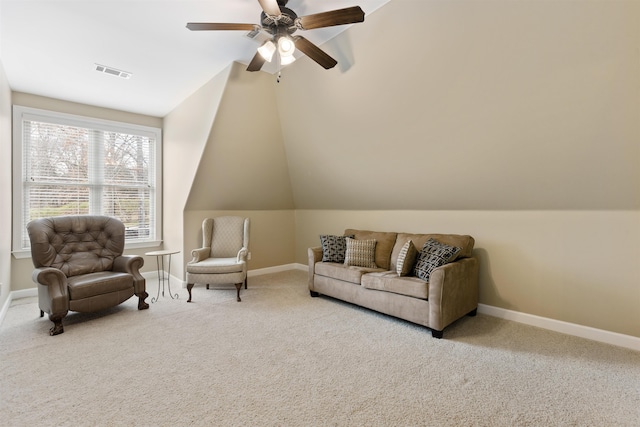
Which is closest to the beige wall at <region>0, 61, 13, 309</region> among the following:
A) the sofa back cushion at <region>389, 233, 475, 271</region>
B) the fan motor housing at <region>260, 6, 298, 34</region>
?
the fan motor housing at <region>260, 6, 298, 34</region>

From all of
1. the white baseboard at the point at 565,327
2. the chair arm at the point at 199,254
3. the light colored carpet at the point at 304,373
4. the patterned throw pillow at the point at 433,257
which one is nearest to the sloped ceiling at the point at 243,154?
the chair arm at the point at 199,254

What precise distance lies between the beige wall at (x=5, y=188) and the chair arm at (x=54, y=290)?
28.2 inches

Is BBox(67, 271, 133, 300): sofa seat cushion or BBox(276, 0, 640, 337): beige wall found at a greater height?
BBox(276, 0, 640, 337): beige wall

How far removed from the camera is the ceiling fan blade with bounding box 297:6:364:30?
1933 mm

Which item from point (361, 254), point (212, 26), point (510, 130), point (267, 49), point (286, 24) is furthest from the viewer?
point (361, 254)

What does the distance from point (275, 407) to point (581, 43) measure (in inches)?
125

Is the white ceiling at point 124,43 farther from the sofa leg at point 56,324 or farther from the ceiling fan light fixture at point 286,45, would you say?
the sofa leg at point 56,324

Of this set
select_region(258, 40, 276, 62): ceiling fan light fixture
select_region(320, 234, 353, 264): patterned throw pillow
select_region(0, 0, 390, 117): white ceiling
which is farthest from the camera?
select_region(320, 234, 353, 264): patterned throw pillow

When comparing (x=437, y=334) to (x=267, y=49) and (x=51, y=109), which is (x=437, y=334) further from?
(x=51, y=109)

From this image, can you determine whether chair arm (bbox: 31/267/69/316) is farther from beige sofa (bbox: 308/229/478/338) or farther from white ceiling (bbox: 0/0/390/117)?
beige sofa (bbox: 308/229/478/338)

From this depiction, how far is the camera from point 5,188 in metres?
3.61

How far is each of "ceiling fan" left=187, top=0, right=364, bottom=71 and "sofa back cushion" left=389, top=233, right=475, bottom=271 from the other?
91.6 inches

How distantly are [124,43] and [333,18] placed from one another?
2273 millimetres

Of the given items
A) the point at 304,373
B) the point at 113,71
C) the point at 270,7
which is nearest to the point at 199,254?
the point at 113,71
